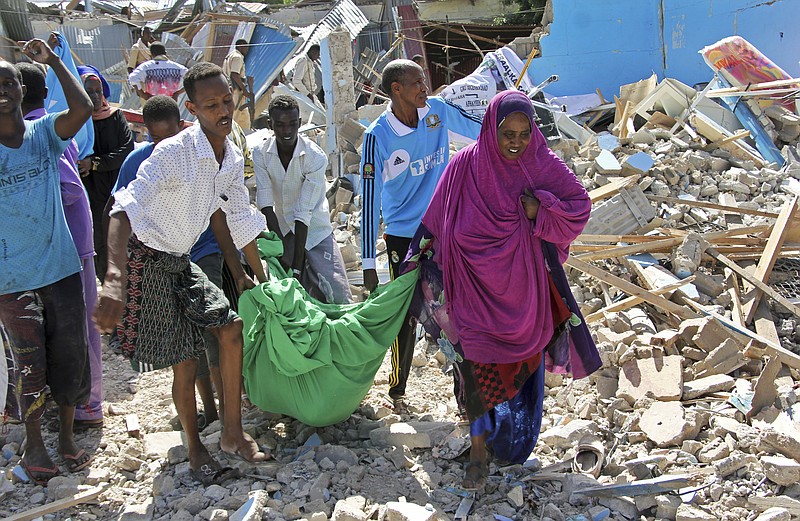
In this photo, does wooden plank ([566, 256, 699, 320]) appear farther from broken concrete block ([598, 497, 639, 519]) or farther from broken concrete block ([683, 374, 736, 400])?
broken concrete block ([598, 497, 639, 519])

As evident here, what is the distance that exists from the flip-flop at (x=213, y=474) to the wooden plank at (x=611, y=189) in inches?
192

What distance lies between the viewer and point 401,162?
439 cm

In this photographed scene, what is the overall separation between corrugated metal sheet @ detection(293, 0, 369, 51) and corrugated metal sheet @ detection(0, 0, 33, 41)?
19.0 ft

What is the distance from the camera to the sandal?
3572 millimetres

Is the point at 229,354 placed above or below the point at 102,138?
below

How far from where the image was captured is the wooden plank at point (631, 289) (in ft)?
18.2

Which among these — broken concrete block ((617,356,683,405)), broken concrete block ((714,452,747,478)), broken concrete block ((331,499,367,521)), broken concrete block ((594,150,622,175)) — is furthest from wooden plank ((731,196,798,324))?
broken concrete block ((331,499,367,521))

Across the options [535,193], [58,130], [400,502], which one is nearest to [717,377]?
[535,193]

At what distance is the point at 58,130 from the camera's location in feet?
11.7

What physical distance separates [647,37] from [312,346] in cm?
1094

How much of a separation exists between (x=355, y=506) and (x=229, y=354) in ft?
2.97

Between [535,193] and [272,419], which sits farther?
[272,419]

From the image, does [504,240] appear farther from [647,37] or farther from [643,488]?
[647,37]

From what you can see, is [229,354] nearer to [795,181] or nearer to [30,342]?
[30,342]
